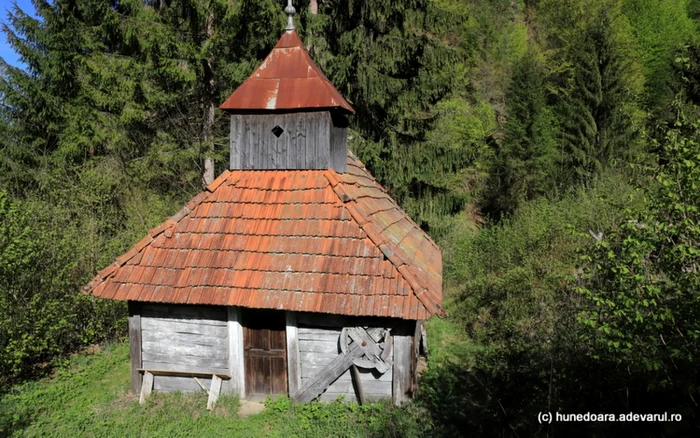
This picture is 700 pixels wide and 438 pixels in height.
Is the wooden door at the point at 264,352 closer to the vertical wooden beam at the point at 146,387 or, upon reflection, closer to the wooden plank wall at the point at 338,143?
the vertical wooden beam at the point at 146,387

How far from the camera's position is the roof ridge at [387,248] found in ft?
18.6

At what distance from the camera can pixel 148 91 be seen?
13.1m

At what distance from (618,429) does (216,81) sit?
14.4 metres

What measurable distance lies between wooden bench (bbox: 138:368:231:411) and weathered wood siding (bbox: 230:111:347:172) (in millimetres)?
3680

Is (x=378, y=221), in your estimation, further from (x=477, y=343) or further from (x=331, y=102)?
(x=477, y=343)

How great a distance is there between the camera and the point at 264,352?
6723mm

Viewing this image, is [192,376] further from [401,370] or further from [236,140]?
[236,140]

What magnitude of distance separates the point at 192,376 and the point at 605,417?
232 inches

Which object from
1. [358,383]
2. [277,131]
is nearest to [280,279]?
[358,383]

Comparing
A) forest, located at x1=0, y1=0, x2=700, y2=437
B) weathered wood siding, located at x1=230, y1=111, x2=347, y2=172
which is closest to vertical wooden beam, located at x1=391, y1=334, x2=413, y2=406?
forest, located at x1=0, y1=0, x2=700, y2=437

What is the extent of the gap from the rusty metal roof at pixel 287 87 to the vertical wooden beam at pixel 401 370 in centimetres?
414

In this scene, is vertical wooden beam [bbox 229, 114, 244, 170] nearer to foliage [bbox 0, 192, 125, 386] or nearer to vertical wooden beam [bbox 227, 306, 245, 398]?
vertical wooden beam [bbox 227, 306, 245, 398]

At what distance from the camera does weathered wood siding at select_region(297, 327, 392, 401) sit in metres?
6.34

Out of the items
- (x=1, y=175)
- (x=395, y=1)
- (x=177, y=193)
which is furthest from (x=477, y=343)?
(x=1, y=175)
